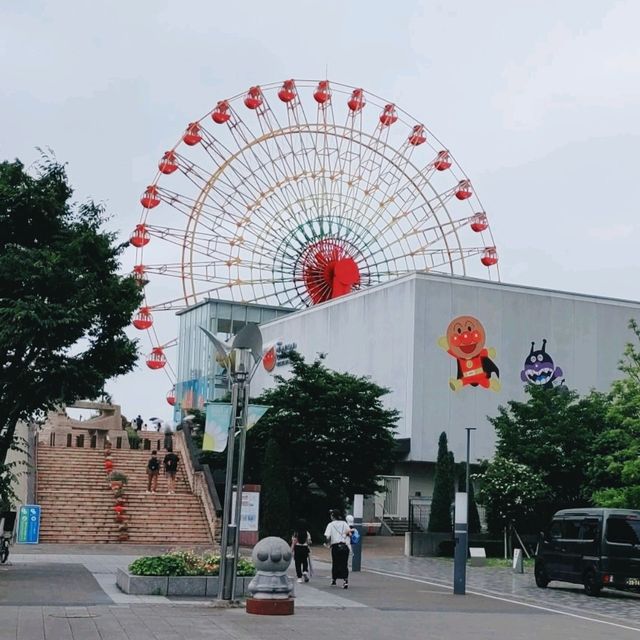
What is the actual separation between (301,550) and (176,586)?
17.2ft

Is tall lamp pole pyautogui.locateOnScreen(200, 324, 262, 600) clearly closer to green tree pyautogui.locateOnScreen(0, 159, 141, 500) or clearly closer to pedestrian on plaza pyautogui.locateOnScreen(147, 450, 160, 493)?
green tree pyautogui.locateOnScreen(0, 159, 141, 500)

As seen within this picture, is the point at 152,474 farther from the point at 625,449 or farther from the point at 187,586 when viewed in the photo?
the point at 187,586

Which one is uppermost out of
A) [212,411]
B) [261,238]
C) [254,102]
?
[254,102]

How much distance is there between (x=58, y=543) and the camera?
35.8 m

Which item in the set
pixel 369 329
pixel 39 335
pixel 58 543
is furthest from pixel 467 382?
pixel 39 335

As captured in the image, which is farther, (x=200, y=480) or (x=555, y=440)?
(x=555, y=440)

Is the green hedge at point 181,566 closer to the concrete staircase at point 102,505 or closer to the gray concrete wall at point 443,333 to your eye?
the concrete staircase at point 102,505

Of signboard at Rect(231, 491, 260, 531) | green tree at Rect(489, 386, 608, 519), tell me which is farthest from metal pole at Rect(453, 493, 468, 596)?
green tree at Rect(489, 386, 608, 519)

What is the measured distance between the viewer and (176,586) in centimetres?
2067

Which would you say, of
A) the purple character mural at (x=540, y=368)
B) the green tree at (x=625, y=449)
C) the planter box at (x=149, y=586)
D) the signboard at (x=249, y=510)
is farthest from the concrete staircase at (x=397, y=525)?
the planter box at (x=149, y=586)

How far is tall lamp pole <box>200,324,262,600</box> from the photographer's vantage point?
62.0ft

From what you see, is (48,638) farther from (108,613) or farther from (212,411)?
(212,411)

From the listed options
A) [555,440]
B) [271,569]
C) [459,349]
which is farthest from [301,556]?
[459,349]

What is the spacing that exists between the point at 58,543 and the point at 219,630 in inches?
856
